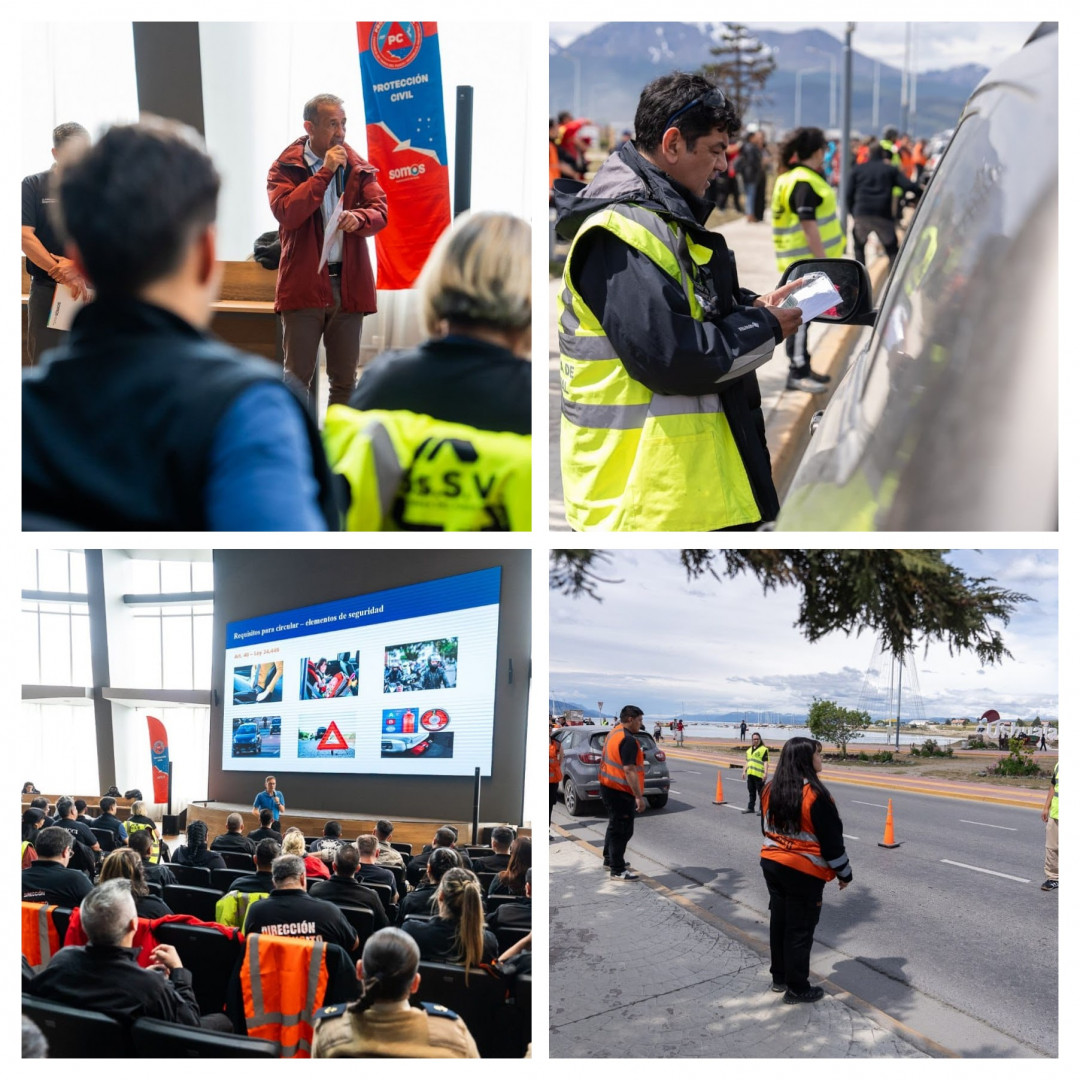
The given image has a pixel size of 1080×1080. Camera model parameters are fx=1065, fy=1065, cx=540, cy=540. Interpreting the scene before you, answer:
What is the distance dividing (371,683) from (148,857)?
2.42ft

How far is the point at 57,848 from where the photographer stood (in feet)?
9.01

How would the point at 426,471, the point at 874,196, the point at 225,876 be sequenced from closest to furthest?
the point at 426,471 → the point at 225,876 → the point at 874,196

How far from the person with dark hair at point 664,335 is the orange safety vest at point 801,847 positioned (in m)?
0.73

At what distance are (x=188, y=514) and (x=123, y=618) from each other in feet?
2.15

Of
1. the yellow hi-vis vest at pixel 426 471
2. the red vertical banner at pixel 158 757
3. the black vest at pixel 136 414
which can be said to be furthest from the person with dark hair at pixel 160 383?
the red vertical banner at pixel 158 757

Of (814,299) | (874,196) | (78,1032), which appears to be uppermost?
(874,196)

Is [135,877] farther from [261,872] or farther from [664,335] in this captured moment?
[664,335]

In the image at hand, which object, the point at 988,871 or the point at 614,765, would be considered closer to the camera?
the point at 988,871

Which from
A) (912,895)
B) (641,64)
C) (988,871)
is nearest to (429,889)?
(912,895)

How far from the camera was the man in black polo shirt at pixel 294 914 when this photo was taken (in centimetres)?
270

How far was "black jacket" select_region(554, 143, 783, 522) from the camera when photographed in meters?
2.07

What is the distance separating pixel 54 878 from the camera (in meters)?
2.74

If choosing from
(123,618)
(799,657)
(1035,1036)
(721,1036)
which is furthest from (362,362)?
(1035,1036)

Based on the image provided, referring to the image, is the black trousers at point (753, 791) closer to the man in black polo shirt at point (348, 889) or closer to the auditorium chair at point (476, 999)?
the auditorium chair at point (476, 999)
